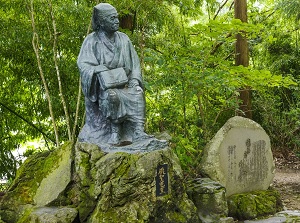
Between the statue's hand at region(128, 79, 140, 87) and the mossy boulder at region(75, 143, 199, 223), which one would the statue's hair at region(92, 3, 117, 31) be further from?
the mossy boulder at region(75, 143, 199, 223)

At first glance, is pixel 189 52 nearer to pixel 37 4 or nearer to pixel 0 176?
pixel 37 4

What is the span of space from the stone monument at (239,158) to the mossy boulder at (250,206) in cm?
19

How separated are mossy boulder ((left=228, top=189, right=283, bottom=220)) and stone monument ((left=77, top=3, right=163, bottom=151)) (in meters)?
1.64

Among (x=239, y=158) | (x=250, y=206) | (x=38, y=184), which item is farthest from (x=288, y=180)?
(x=38, y=184)

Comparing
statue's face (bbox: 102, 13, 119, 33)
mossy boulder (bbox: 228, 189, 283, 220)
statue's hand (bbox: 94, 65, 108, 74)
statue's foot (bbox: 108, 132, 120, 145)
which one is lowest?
mossy boulder (bbox: 228, 189, 283, 220)

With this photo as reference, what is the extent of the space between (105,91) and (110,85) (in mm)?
83

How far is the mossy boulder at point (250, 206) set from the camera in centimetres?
461

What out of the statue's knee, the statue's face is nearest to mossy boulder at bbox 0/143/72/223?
the statue's knee

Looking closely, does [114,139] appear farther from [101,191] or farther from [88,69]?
[88,69]

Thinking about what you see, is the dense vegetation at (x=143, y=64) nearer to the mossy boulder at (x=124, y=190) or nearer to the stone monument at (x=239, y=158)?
the stone monument at (x=239, y=158)

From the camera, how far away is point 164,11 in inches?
262

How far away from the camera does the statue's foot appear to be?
3.92 meters

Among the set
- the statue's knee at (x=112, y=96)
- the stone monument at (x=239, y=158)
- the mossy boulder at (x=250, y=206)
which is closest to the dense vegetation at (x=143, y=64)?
A: the stone monument at (x=239, y=158)

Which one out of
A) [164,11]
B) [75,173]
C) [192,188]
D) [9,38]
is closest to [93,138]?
[75,173]
